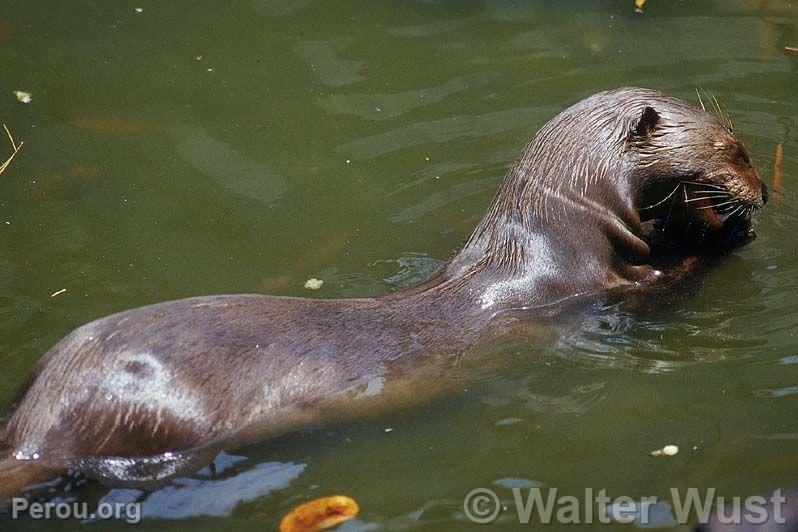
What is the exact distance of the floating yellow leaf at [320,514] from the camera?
12.1 feet

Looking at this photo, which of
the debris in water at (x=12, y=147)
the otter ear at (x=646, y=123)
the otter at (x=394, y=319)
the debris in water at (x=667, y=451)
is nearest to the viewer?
the otter at (x=394, y=319)

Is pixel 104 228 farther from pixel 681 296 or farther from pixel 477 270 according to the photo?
pixel 681 296

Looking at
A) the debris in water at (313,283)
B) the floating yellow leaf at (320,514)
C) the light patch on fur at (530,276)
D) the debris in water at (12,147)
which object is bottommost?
the floating yellow leaf at (320,514)

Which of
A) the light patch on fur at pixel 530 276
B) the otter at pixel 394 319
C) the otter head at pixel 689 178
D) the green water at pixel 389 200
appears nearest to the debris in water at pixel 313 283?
the green water at pixel 389 200

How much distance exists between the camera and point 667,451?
3.99 m

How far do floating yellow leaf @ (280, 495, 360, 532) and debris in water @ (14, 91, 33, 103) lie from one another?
157 inches

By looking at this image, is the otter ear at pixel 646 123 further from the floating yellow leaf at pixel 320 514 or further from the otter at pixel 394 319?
the floating yellow leaf at pixel 320 514

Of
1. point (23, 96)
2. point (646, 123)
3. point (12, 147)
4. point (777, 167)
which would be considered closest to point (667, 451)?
point (646, 123)

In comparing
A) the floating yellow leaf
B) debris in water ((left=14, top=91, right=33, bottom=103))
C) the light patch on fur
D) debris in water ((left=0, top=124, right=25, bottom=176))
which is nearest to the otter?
the light patch on fur

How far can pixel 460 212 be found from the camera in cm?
589

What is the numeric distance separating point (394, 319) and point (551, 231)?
0.93 m

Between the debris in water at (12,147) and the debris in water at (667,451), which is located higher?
the debris in water at (12,147)

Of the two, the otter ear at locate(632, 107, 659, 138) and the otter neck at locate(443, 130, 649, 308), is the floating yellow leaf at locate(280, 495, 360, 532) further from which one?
the otter ear at locate(632, 107, 659, 138)

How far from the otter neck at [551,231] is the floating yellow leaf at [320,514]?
124 cm
